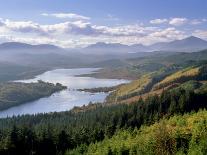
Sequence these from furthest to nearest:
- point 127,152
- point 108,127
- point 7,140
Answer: point 108,127
point 7,140
point 127,152

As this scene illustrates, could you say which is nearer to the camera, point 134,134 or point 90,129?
point 134,134

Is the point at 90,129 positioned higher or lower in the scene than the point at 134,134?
lower

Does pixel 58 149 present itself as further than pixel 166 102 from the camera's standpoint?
No

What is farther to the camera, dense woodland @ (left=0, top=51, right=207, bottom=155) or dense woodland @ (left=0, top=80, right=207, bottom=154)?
dense woodland @ (left=0, top=80, right=207, bottom=154)

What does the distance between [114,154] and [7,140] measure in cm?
3130

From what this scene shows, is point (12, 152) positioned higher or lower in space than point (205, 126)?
lower

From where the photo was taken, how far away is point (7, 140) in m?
109

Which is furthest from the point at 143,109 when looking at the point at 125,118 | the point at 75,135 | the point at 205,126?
the point at 205,126

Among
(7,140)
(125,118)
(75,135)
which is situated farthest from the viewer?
(125,118)

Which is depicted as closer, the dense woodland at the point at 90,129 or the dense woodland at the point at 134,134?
the dense woodland at the point at 134,134

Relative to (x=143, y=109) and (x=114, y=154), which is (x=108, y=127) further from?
(x=114, y=154)

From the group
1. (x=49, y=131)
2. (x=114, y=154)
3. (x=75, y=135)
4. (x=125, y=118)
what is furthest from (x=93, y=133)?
(x=114, y=154)

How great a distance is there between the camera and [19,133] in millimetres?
114312

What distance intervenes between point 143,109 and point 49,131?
44.8 metres
